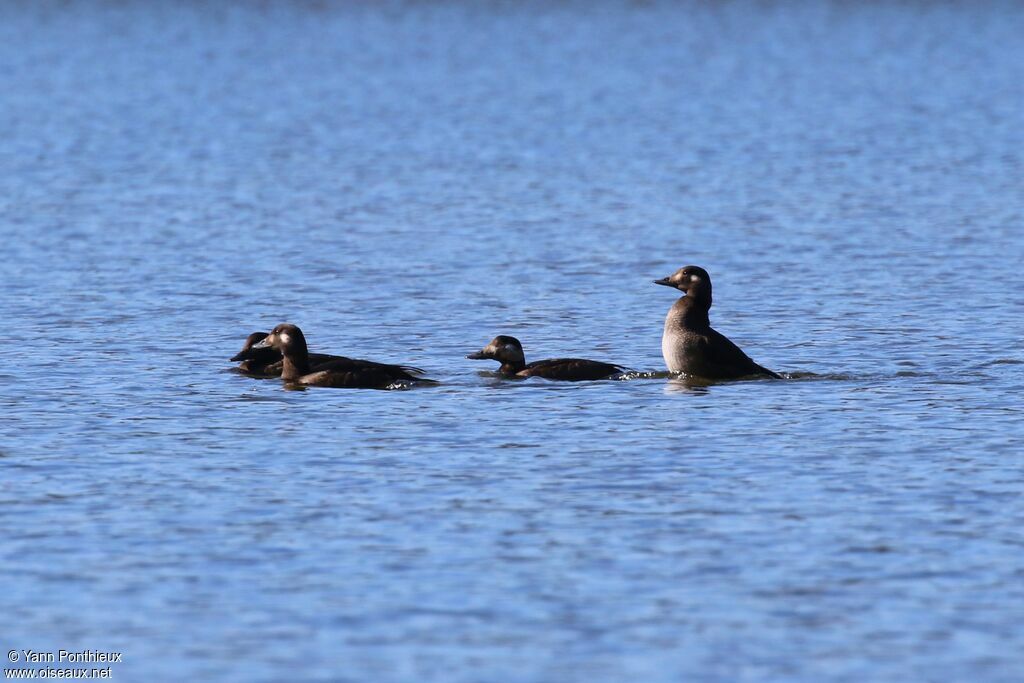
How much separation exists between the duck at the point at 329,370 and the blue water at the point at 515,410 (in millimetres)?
338

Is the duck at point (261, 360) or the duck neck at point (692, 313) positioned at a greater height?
the duck neck at point (692, 313)

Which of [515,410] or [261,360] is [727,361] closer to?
[515,410]

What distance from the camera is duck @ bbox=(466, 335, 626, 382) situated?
1758 cm

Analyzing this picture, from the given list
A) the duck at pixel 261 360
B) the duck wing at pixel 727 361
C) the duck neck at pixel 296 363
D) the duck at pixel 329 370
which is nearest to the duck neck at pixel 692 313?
the duck wing at pixel 727 361

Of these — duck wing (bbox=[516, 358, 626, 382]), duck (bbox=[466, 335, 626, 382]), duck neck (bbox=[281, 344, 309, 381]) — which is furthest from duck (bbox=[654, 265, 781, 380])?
duck neck (bbox=[281, 344, 309, 381])

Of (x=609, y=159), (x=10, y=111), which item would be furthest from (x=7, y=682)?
(x=10, y=111)

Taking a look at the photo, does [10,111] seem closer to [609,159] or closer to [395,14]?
[609,159]

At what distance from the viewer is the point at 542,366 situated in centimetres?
1783

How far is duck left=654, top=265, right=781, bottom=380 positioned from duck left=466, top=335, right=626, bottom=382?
1.79ft

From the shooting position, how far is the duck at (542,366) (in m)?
17.6

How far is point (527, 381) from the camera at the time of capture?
58.6 ft

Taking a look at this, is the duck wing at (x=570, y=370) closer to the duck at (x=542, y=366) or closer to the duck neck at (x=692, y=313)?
the duck at (x=542, y=366)

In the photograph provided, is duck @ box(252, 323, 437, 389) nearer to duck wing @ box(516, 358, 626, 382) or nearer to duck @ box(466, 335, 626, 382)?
duck @ box(466, 335, 626, 382)

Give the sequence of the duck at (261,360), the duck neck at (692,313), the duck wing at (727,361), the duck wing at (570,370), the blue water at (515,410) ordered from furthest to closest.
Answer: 1. the duck neck at (692,313)
2. the duck at (261,360)
3. the duck wing at (727,361)
4. the duck wing at (570,370)
5. the blue water at (515,410)
